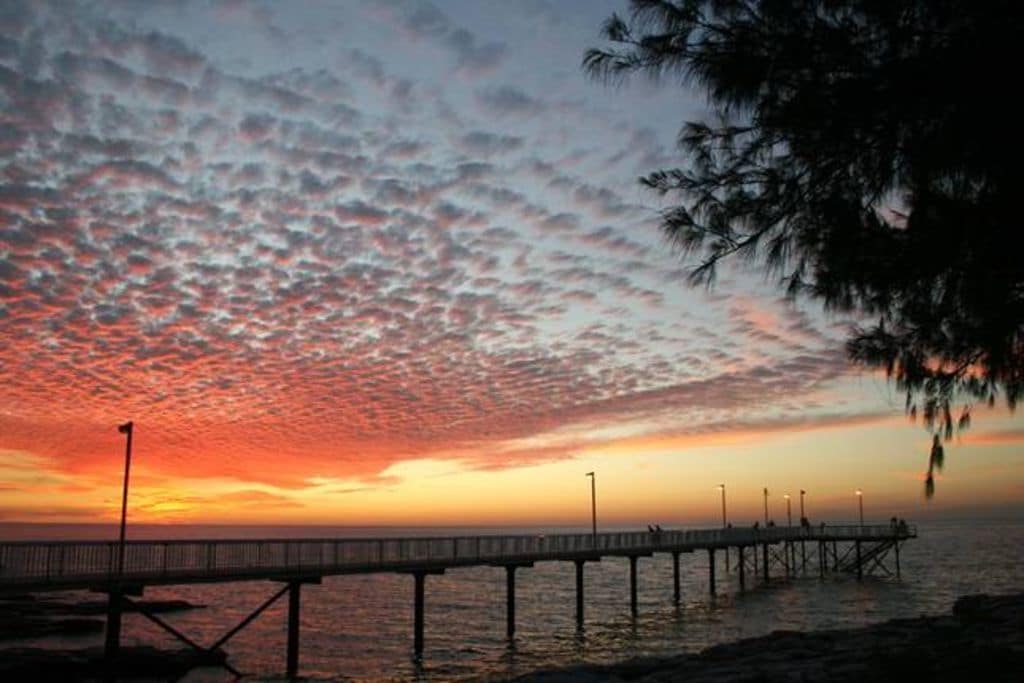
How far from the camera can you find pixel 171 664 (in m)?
30.4

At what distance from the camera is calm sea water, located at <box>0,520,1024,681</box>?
3416cm

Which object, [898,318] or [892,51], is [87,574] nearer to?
[898,318]

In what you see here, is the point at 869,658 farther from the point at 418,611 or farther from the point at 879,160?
the point at 418,611

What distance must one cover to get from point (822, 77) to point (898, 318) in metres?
3.76

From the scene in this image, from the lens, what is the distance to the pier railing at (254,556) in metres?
24.2

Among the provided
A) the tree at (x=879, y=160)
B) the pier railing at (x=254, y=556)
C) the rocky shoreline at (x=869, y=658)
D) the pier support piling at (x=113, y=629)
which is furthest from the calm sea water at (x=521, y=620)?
the tree at (x=879, y=160)

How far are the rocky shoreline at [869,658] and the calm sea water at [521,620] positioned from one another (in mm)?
14991

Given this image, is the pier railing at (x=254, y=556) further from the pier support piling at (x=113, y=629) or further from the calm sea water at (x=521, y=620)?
the calm sea water at (x=521, y=620)

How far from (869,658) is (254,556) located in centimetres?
Answer: 2961

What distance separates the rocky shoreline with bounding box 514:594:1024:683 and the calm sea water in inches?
590

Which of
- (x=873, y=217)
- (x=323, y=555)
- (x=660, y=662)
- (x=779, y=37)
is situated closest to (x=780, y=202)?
(x=873, y=217)

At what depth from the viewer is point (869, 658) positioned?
13.1 m

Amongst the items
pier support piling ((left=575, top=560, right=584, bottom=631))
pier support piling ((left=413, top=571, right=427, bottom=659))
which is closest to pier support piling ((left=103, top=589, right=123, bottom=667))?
pier support piling ((left=413, top=571, right=427, bottom=659))

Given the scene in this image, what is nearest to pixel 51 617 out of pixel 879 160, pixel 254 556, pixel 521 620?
pixel 254 556
